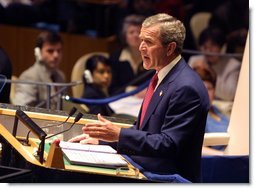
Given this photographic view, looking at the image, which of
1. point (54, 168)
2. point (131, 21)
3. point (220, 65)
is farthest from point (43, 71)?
point (54, 168)

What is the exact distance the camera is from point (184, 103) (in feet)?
10.8

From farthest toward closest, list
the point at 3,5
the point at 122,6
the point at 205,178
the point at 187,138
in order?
1. the point at 122,6
2. the point at 3,5
3. the point at 205,178
4. the point at 187,138

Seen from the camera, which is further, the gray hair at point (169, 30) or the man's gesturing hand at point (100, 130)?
the gray hair at point (169, 30)

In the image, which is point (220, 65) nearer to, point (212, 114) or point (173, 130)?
point (212, 114)

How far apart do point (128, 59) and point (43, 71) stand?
0.91m

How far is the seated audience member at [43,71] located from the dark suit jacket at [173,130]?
258 centimetres

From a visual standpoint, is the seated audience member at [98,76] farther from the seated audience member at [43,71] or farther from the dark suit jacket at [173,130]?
the dark suit jacket at [173,130]

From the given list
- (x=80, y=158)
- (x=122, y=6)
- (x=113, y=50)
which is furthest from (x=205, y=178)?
(x=122, y=6)

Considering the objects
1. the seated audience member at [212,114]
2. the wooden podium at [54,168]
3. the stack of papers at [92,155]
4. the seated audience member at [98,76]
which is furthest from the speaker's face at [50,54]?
the wooden podium at [54,168]

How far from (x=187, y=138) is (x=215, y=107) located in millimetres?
2697

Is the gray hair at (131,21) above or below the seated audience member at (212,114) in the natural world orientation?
above

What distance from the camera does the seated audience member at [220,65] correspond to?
687 cm

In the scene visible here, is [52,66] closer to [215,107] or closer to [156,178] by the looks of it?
[215,107]

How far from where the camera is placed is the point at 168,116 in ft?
10.8
